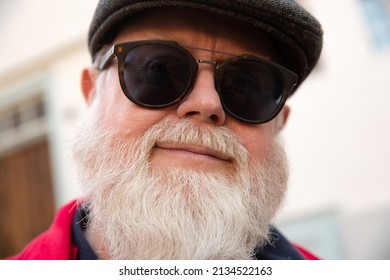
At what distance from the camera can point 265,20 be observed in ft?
3.42

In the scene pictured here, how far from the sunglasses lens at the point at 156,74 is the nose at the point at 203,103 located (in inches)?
0.9

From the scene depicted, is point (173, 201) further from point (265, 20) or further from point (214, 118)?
point (265, 20)

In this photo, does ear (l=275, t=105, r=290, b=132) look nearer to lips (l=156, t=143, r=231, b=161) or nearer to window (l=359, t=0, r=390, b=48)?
lips (l=156, t=143, r=231, b=161)

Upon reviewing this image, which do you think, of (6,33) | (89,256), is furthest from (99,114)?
(6,33)

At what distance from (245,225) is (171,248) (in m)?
0.19

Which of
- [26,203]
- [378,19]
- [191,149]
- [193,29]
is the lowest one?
[26,203]

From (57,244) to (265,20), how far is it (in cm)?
70

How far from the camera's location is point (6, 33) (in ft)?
10.7

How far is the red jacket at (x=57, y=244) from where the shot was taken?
103 cm

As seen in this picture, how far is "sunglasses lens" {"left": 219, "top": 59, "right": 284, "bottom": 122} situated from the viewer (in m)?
1.05

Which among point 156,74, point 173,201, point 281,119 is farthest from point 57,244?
point 281,119

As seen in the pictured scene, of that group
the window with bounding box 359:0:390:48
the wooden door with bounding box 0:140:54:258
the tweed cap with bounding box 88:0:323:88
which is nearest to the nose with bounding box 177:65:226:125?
the tweed cap with bounding box 88:0:323:88

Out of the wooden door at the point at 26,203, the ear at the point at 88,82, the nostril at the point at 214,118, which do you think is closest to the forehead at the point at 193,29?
the nostril at the point at 214,118
